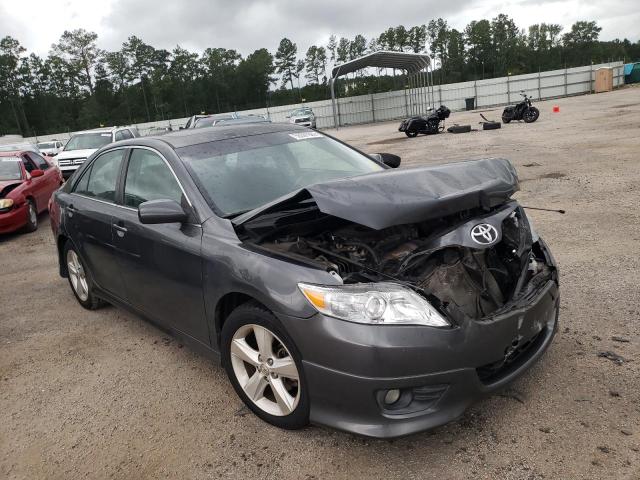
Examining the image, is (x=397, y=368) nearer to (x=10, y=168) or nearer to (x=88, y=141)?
(x=10, y=168)

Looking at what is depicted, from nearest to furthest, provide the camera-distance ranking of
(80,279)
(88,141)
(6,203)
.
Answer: (80,279) < (6,203) < (88,141)

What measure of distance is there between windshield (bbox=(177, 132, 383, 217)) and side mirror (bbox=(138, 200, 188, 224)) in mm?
210

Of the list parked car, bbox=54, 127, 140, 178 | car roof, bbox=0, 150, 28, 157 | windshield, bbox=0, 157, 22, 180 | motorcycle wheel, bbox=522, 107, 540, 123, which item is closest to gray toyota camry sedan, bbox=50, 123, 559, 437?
windshield, bbox=0, 157, 22, 180

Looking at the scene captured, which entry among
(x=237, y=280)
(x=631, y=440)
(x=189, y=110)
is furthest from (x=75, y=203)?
(x=189, y=110)

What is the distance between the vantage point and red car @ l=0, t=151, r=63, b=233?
339 inches

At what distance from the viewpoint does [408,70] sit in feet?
123

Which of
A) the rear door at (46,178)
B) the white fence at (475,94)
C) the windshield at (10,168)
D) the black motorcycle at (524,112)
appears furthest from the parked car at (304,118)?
the windshield at (10,168)

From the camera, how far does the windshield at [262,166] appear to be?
3252 mm

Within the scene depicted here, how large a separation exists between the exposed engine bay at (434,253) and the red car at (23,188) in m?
7.52

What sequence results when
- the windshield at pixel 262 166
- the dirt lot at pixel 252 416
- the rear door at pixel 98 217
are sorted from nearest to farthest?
the dirt lot at pixel 252 416 → the windshield at pixel 262 166 → the rear door at pixel 98 217

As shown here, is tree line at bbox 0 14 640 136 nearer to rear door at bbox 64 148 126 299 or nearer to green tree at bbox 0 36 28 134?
green tree at bbox 0 36 28 134

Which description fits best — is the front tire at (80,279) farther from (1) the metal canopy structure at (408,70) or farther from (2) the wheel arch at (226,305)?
(1) the metal canopy structure at (408,70)

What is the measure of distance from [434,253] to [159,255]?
1.78 m

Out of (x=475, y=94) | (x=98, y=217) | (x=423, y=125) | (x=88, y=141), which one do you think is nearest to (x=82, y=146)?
(x=88, y=141)
